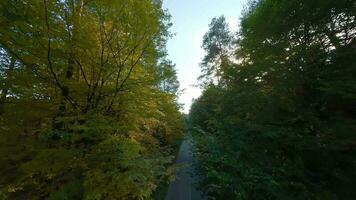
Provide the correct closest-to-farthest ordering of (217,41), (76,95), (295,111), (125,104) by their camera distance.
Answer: (76,95) < (125,104) < (295,111) < (217,41)

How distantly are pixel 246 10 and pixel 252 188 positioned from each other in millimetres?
16978

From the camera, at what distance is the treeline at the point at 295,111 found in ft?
17.3

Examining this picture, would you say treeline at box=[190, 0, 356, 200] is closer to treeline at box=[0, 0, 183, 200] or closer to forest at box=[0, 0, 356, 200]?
forest at box=[0, 0, 356, 200]

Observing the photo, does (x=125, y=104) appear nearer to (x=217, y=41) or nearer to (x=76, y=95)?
(x=76, y=95)

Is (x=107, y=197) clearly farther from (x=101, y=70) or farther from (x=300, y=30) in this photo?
(x=300, y=30)

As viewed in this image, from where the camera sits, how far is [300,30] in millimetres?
7320

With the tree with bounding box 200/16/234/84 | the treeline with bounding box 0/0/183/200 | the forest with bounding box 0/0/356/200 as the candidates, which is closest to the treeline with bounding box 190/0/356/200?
the forest with bounding box 0/0/356/200

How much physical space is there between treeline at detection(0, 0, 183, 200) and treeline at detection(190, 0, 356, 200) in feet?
8.00

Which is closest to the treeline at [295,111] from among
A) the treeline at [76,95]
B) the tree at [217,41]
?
the treeline at [76,95]

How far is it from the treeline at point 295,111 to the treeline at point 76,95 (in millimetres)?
2437

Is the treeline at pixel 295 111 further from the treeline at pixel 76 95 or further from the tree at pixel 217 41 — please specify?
the tree at pixel 217 41

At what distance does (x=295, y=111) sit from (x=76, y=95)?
5.72m

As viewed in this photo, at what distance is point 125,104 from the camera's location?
20.3ft

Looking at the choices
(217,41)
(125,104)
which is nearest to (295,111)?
(125,104)
